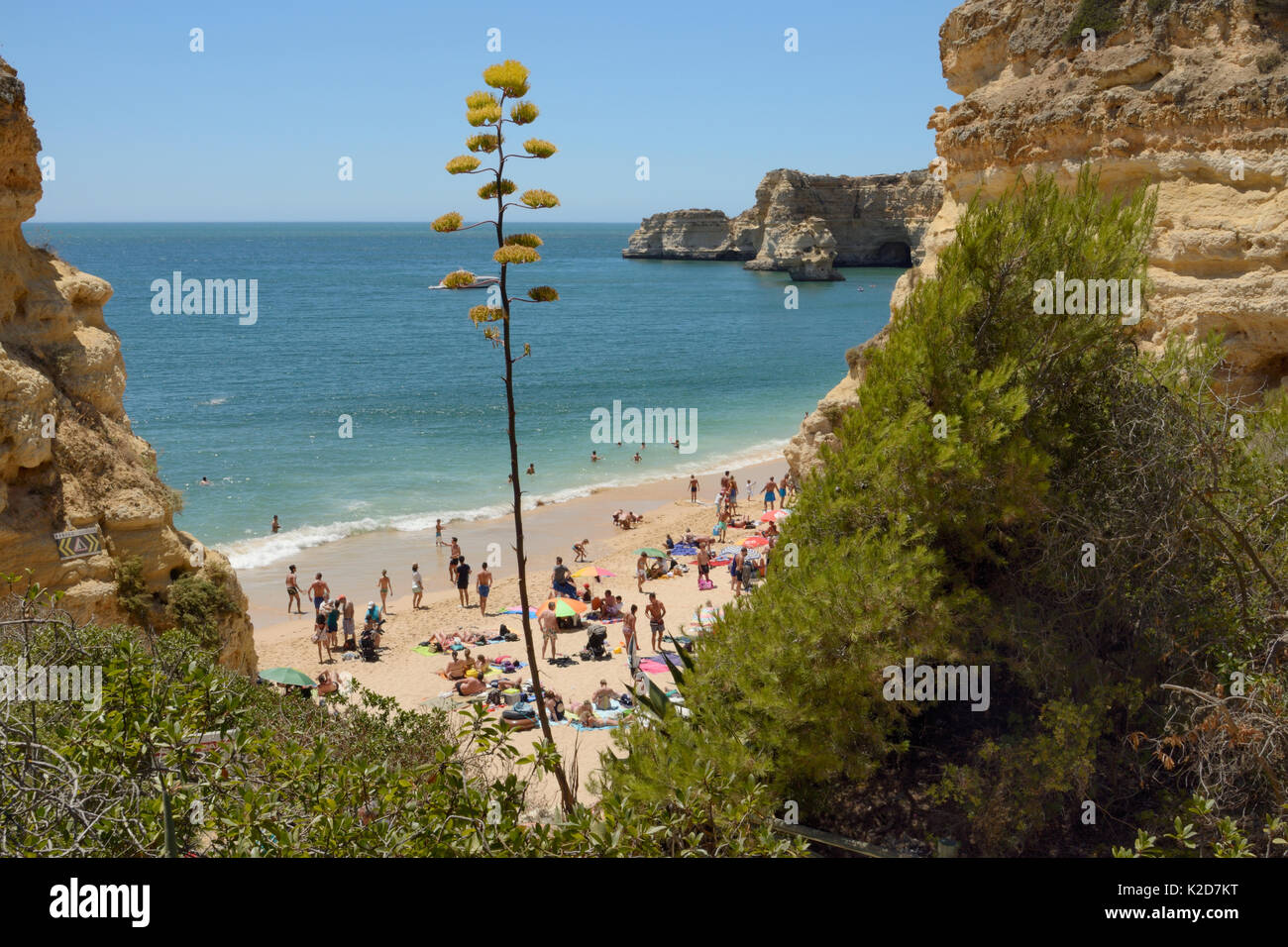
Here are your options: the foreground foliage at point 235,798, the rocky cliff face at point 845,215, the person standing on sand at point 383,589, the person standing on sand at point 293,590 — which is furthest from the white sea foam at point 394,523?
the rocky cliff face at point 845,215

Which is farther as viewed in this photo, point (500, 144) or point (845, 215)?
point (845, 215)

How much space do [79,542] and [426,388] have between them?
4140 centimetres

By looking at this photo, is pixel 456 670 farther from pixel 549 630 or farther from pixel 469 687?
pixel 549 630

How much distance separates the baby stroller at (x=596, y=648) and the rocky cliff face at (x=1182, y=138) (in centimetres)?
987

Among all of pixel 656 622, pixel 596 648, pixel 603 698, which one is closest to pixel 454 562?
pixel 596 648

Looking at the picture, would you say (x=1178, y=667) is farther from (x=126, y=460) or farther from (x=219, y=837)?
(x=126, y=460)

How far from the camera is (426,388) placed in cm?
5269

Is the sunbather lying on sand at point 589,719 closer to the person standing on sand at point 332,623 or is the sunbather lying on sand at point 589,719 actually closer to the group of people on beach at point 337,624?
the group of people on beach at point 337,624

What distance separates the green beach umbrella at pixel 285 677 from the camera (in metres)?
15.4

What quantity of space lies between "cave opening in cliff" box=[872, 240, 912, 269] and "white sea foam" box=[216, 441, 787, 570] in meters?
94.5

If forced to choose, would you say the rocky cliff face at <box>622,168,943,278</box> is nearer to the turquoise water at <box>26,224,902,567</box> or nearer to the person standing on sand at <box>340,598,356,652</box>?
the turquoise water at <box>26,224,902,567</box>

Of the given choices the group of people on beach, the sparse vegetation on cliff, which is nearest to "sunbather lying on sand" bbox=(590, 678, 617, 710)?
the group of people on beach

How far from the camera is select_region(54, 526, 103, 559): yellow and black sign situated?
11.8 meters
